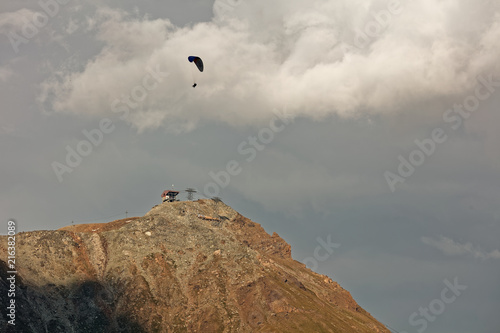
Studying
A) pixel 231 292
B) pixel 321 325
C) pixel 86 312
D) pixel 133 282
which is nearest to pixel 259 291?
pixel 231 292

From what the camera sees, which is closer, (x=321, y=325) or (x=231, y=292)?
(x=321, y=325)

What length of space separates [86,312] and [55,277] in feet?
54.2

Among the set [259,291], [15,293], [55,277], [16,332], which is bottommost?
[16,332]

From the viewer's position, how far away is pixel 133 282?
197375 millimetres

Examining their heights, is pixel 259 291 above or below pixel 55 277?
above

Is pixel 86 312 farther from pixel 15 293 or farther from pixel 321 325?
pixel 321 325

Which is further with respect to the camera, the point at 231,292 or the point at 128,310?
the point at 231,292

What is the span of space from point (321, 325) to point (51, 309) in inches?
3174

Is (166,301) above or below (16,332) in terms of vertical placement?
above

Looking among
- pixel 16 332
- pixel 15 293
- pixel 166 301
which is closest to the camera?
pixel 16 332

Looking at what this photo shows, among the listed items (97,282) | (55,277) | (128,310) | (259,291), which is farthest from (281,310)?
(55,277)

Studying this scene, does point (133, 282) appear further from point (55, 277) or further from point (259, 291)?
point (259, 291)

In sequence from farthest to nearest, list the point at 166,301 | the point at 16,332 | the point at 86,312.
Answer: the point at 166,301
the point at 86,312
the point at 16,332

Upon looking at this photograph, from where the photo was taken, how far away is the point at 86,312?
600 ft
